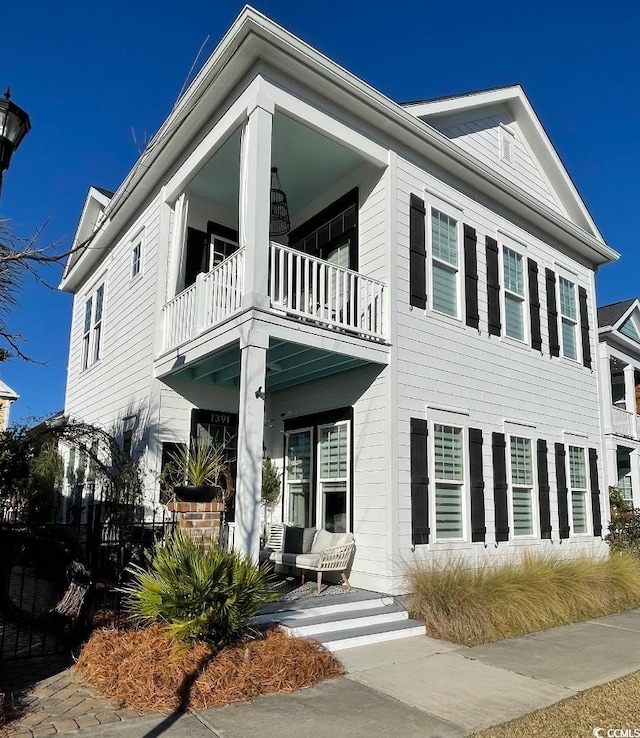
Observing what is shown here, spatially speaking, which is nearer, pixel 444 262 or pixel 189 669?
pixel 189 669

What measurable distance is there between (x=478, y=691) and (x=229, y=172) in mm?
8074

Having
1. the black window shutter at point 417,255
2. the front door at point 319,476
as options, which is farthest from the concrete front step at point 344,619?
the black window shutter at point 417,255

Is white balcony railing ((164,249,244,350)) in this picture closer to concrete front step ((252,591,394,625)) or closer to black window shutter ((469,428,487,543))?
concrete front step ((252,591,394,625))

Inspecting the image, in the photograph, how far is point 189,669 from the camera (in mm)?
4891

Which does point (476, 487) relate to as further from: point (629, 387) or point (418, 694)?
point (629, 387)

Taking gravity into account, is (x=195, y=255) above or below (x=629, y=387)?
above

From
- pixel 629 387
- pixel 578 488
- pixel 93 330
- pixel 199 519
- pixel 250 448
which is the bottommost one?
pixel 199 519

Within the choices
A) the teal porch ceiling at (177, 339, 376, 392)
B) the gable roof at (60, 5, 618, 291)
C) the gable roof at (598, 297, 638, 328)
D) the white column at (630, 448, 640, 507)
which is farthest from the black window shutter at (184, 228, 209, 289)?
the white column at (630, 448, 640, 507)

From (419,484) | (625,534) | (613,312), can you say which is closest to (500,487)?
(419,484)

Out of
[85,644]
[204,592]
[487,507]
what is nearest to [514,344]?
[487,507]

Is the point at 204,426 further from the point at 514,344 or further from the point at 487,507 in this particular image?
the point at 514,344

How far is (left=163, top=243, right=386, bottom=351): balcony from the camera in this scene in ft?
25.1

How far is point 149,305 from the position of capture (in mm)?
10250

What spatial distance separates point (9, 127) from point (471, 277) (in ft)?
25.2
